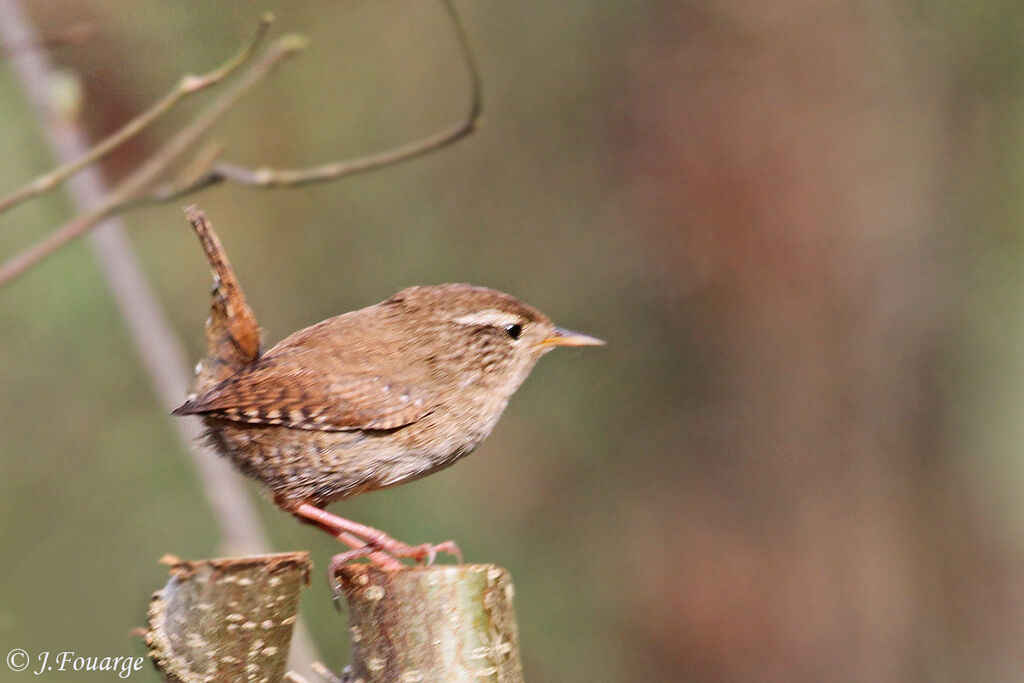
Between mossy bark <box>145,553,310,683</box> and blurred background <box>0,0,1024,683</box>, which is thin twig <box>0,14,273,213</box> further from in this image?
blurred background <box>0,0,1024,683</box>

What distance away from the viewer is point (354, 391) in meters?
2.72

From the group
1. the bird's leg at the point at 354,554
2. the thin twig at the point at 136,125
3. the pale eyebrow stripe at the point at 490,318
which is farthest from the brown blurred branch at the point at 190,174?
the bird's leg at the point at 354,554

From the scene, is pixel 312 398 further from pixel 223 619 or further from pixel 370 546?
pixel 223 619

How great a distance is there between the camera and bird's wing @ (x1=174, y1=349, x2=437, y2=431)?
2.64 meters

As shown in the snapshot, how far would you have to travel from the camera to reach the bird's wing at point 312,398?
2.64m

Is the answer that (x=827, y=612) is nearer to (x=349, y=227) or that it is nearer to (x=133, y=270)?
(x=349, y=227)

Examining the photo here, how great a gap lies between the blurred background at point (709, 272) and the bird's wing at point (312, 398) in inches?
152

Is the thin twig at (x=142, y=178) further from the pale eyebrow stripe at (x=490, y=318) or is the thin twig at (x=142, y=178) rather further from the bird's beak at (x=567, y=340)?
the bird's beak at (x=567, y=340)

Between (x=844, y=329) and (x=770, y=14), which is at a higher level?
(x=770, y=14)

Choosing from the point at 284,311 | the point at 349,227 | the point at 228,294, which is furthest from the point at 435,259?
the point at 228,294

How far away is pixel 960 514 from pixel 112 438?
16.9 ft

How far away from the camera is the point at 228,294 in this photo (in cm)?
275

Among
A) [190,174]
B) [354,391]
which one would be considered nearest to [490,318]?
[354,391]

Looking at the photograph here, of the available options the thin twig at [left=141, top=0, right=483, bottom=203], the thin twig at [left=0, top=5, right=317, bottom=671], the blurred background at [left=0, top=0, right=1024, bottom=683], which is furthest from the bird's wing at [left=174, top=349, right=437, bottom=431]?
the blurred background at [left=0, top=0, right=1024, bottom=683]
